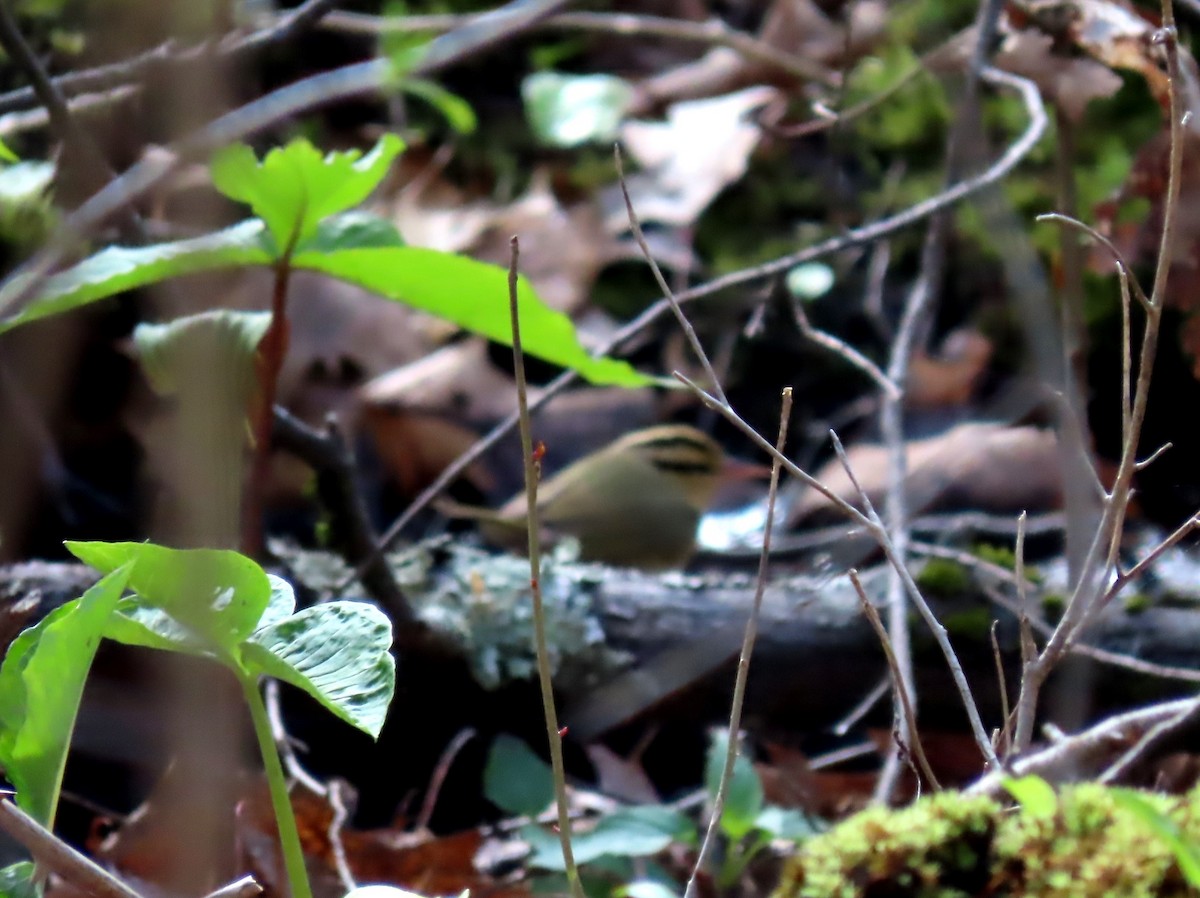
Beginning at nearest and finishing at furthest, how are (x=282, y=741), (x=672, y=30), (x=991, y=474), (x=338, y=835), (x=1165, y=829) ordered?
1. (x=1165, y=829)
2. (x=338, y=835)
3. (x=282, y=741)
4. (x=991, y=474)
5. (x=672, y=30)

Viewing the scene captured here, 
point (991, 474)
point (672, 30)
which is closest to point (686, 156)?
point (672, 30)

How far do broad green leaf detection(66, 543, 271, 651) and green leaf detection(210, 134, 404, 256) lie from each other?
53cm

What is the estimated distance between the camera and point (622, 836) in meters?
1.69

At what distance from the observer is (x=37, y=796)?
0.98 metres

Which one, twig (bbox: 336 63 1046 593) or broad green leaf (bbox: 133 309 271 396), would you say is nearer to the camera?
broad green leaf (bbox: 133 309 271 396)

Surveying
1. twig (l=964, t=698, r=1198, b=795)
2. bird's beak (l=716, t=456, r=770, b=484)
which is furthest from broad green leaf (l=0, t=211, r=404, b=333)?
bird's beak (l=716, t=456, r=770, b=484)

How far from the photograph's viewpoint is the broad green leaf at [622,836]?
1.66 metres

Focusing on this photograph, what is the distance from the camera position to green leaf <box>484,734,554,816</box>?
1.81 meters

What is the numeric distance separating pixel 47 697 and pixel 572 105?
3168mm

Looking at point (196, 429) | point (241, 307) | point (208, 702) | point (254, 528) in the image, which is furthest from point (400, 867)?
point (241, 307)

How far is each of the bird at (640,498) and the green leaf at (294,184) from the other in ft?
5.71

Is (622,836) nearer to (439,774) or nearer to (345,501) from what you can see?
(439,774)

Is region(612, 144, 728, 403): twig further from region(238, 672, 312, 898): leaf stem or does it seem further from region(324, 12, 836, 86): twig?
region(324, 12, 836, 86): twig

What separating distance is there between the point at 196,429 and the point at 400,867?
3.51 feet
